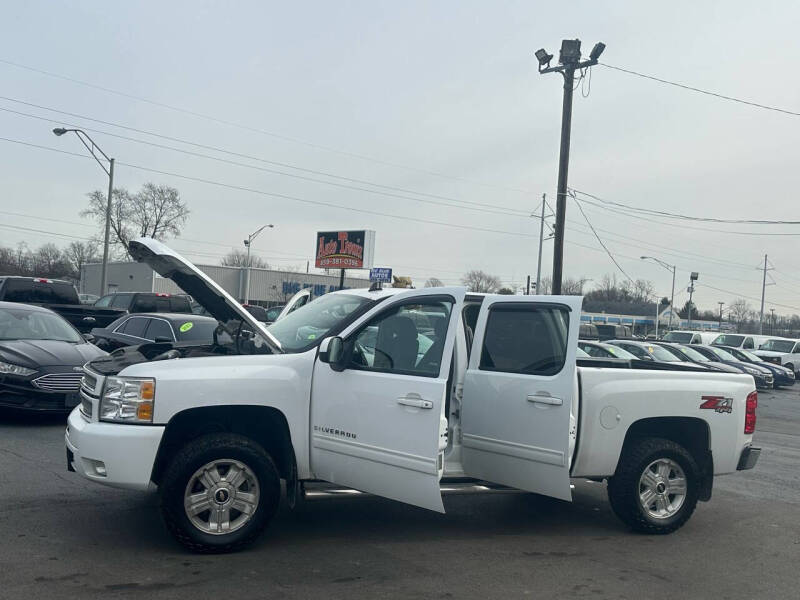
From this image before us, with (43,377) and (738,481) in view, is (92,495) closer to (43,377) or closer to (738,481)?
(43,377)

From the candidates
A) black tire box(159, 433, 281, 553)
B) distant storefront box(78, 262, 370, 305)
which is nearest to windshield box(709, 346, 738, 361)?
black tire box(159, 433, 281, 553)

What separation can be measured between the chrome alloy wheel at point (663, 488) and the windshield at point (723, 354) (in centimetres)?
2249

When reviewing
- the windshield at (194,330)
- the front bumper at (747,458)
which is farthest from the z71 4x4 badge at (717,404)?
the windshield at (194,330)

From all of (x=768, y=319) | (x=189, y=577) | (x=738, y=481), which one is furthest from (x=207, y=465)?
(x=768, y=319)

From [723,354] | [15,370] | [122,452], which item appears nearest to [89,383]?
[122,452]

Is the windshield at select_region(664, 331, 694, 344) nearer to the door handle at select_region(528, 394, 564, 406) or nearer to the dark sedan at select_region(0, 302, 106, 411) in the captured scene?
the dark sedan at select_region(0, 302, 106, 411)

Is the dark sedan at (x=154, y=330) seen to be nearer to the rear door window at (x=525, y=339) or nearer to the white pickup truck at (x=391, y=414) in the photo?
the white pickup truck at (x=391, y=414)

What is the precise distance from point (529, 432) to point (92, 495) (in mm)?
3696

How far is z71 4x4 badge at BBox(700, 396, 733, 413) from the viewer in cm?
674

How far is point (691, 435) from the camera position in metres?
6.90

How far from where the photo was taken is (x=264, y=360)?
5594mm

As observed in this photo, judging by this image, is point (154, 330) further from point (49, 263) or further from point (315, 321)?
point (49, 263)

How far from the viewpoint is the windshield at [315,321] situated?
6027mm

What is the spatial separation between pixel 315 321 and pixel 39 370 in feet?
16.6
